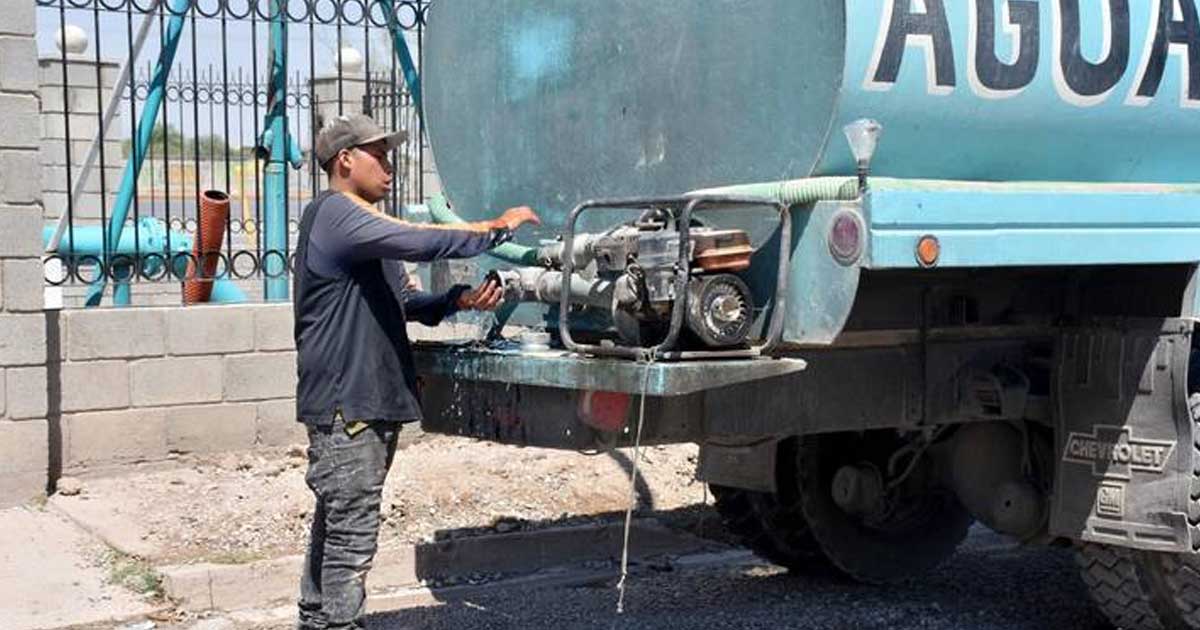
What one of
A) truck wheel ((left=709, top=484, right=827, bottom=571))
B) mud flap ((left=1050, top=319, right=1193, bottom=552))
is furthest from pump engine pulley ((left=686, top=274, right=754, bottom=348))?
truck wheel ((left=709, top=484, right=827, bottom=571))

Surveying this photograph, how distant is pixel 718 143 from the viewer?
4.21 metres

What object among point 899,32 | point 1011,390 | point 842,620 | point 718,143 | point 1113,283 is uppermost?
point 899,32

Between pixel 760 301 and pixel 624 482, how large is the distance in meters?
3.66

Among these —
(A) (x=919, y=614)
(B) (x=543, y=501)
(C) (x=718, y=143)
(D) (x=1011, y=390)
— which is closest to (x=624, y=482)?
(B) (x=543, y=501)

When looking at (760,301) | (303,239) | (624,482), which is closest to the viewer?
(760,301)

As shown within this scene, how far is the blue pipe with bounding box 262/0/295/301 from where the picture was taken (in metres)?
8.03

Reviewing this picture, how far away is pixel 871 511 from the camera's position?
5859mm

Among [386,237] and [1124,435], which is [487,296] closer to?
[386,237]

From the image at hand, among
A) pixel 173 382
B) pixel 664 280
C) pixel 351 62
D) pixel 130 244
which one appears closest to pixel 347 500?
pixel 664 280

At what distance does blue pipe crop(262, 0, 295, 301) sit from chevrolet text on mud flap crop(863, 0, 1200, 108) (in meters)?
4.74

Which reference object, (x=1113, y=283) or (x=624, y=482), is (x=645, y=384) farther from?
(x=624, y=482)

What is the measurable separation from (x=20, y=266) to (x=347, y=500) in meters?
3.29

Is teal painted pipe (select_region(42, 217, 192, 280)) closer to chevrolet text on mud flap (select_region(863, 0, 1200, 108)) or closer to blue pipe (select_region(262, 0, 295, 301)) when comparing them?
blue pipe (select_region(262, 0, 295, 301))

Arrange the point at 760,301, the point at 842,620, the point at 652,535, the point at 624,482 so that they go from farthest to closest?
the point at 624,482 < the point at 652,535 < the point at 842,620 < the point at 760,301
